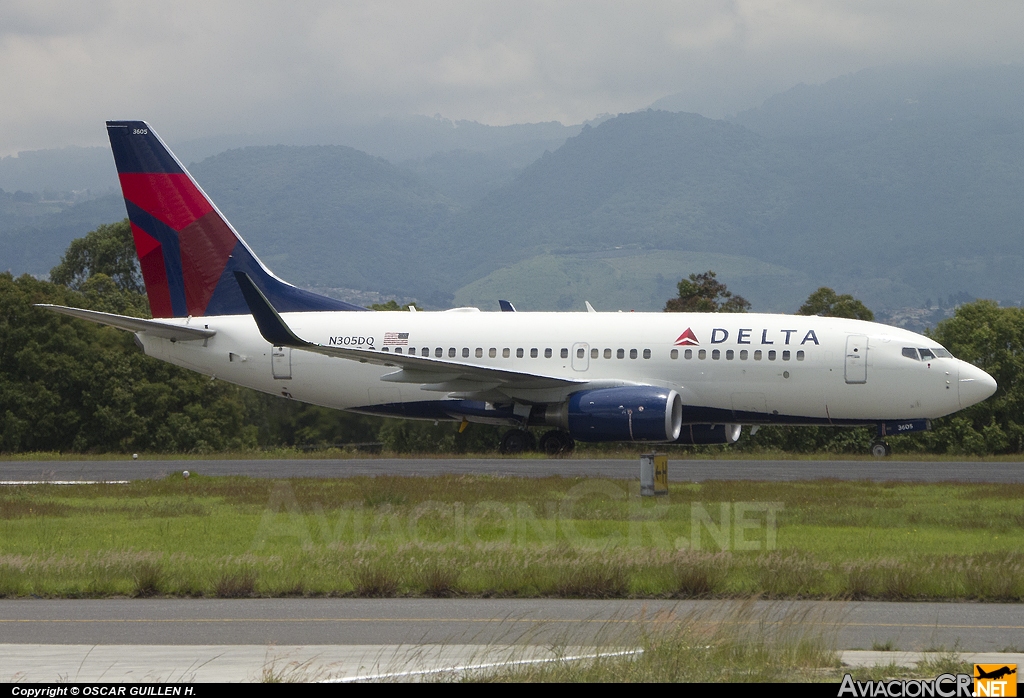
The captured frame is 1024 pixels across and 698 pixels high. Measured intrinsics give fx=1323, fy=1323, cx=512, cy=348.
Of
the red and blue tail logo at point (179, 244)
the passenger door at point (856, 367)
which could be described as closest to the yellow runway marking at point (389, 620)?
the passenger door at point (856, 367)

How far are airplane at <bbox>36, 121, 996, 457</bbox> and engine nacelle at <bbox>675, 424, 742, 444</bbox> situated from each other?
0.04 metres

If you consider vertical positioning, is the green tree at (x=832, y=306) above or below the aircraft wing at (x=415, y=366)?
above

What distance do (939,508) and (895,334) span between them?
11419mm

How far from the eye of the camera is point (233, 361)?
33.2 m

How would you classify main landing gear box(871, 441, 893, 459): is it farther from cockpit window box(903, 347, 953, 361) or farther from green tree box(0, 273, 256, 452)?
green tree box(0, 273, 256, 452)

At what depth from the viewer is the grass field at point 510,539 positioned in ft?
44.0

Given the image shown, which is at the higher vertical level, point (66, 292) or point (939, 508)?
point (66, 292)

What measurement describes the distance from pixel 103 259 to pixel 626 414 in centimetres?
9297

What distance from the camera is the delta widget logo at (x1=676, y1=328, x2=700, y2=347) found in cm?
3067

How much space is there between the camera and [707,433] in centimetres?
3164

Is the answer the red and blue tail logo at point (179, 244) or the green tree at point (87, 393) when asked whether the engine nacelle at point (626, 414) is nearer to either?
the red and blue tail logo at point (179, 244)

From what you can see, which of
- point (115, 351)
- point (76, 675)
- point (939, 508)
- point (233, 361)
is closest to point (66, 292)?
point (115, 351)

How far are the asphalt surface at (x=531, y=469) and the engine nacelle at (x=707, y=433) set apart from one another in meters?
1.39

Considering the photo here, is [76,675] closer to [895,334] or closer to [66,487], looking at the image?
[66,487]
